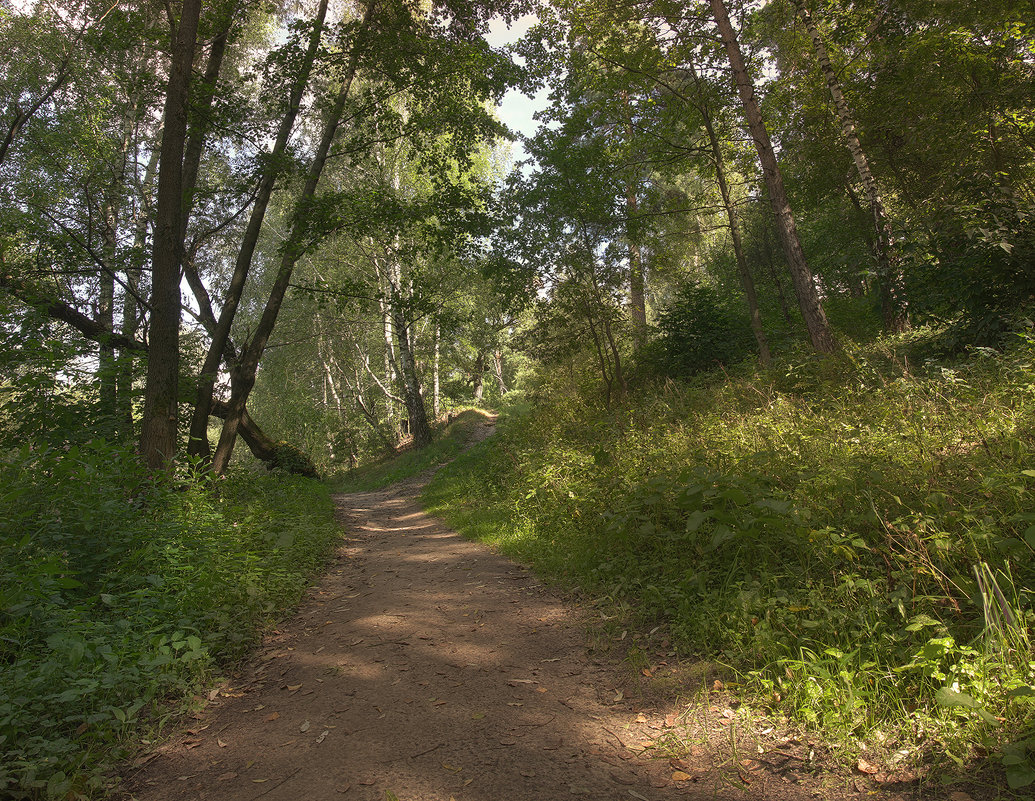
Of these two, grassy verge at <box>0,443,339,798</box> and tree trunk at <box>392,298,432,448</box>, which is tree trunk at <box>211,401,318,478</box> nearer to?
tree trunk at <box>392,298,432,448</box>

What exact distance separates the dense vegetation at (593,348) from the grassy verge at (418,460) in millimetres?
302

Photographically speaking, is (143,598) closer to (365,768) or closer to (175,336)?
(365,768)

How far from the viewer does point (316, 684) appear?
351 centimetres

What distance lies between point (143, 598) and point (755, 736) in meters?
4.24

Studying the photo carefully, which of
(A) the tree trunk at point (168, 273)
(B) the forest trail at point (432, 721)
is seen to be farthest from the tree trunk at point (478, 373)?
(B) the forest trail at point (432, 721)

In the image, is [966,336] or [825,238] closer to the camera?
[966,336]

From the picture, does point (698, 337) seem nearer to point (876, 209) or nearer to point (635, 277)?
point (635, 277)

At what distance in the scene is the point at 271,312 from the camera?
989cm

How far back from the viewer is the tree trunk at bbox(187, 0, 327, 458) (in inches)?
365

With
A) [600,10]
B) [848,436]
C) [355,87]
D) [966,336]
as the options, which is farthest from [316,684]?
[355,87]

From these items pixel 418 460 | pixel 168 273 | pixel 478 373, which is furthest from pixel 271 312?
pixel 478 373

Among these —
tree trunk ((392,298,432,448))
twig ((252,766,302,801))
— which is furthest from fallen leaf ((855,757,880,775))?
tree trunk ((392,298,432,448))

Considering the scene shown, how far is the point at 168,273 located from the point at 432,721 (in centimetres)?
710

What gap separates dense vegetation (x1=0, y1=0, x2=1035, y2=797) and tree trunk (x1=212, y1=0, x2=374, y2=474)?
0.24ft
